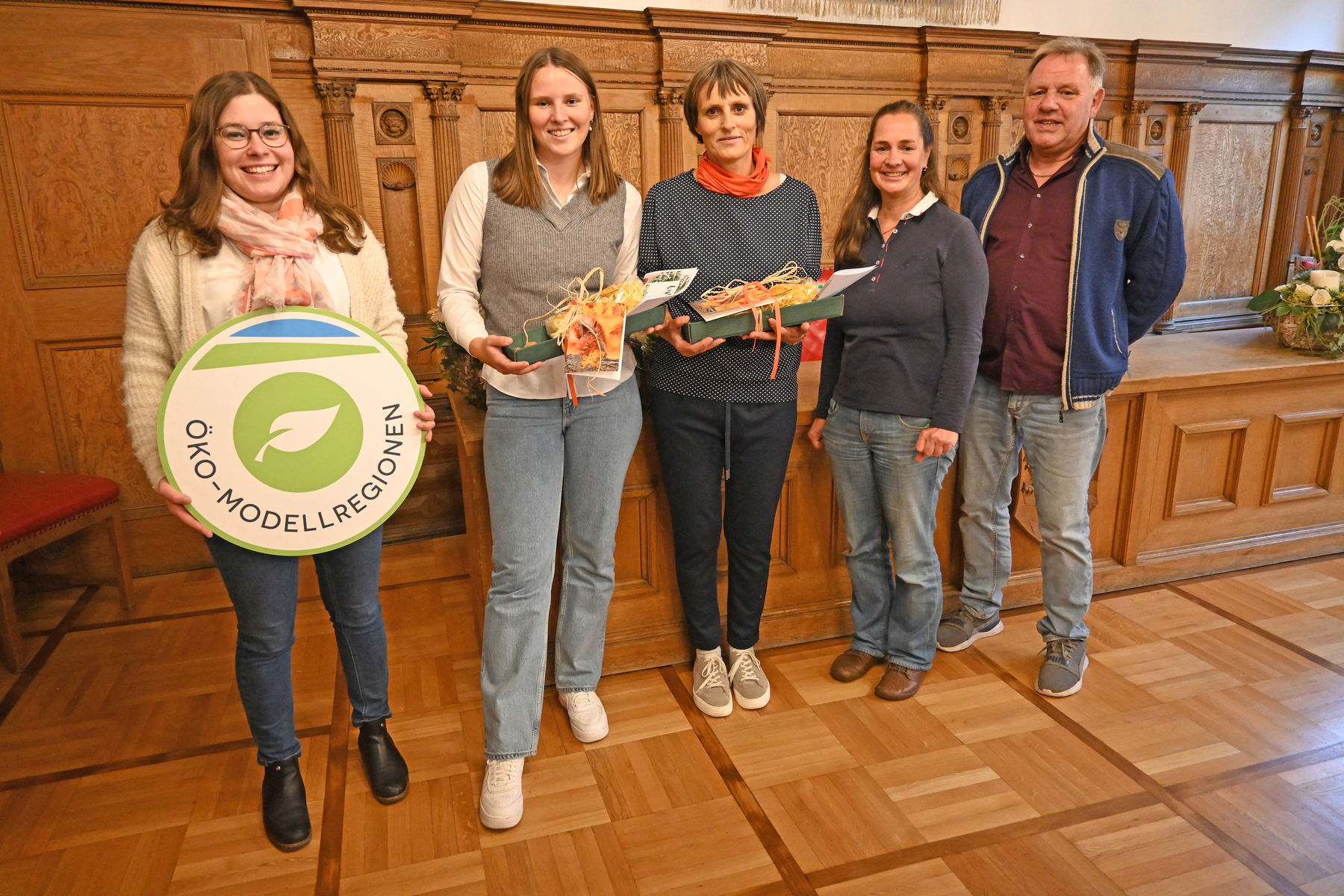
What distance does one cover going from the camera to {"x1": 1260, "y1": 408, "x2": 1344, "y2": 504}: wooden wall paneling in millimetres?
3090

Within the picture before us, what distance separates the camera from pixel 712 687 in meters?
2.35

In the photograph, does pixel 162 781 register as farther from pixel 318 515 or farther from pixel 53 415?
pixel 53 415

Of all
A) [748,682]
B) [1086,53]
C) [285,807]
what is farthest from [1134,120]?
[285,807]

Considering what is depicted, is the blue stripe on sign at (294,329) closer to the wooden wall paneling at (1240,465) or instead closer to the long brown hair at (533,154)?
the long brown hair at (533,154)

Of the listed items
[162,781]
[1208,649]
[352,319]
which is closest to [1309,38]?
[1208,649]

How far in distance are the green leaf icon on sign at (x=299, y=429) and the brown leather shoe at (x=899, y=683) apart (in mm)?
1600

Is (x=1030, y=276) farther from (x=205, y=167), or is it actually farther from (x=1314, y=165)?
(x=1314, y=165)

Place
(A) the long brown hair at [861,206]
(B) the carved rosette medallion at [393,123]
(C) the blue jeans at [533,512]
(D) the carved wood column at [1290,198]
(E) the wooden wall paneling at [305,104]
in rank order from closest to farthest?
(C) the blue jeans at [533,512] < (A) the long brown hair at [861,206] < (E) the wooden wall paneling at [305,104] < (B) the carved rosette medallion at [393,123] < (D) the carved wood column at [1290,198]

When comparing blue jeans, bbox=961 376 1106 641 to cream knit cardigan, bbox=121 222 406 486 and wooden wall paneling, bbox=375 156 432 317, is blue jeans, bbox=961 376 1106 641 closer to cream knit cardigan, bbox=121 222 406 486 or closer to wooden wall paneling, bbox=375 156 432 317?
cream knit cardigan, bbox=121 222 406 486

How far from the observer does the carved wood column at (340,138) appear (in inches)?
131

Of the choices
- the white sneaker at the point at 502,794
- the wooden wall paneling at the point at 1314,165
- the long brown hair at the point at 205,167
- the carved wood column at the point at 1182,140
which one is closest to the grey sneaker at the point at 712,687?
the white sneaker at the point at 502,794

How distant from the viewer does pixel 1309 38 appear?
4945 mm

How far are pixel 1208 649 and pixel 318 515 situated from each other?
2551 mm

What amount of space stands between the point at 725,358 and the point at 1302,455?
2444 mm
